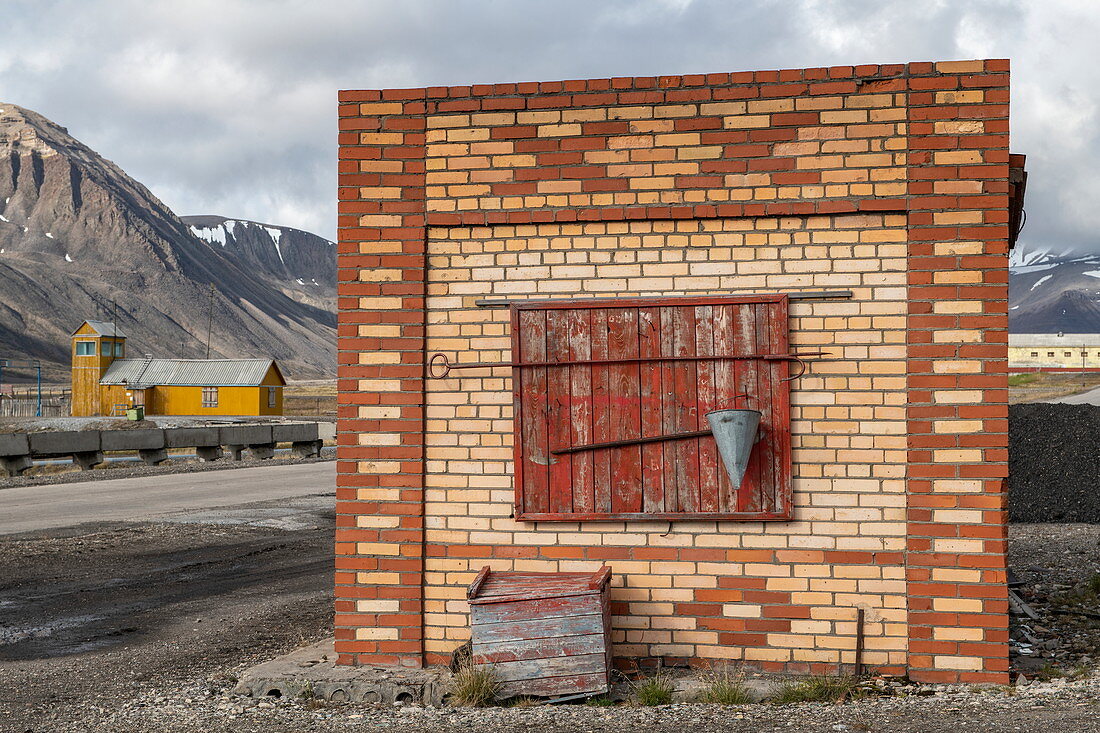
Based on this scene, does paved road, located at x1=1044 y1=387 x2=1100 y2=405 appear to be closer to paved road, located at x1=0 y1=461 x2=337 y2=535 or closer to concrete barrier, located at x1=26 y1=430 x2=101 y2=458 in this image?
paved road, located at x1=0 y1=461 x2=337 y2=535

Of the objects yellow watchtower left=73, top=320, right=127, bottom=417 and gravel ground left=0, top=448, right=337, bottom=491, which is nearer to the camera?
gravel ground left=0, top=448, right=337, bottom=491

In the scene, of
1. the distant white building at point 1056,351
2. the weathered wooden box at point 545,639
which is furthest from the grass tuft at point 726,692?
the distant white building at point 1056,351

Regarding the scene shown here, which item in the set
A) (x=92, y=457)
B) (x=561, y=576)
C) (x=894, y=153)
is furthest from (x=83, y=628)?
(x=92, y=457)

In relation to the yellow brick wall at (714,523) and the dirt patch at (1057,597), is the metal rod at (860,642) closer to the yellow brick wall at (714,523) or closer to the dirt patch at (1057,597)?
the yellow brick wall at (714,523)

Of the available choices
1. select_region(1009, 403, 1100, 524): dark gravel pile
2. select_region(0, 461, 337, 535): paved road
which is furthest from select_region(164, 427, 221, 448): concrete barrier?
select_region(1009, 403, 1100, 524): dark gravel pile

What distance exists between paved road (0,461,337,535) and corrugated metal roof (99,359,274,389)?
26716mm

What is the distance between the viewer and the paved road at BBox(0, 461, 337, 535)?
13.9 meters

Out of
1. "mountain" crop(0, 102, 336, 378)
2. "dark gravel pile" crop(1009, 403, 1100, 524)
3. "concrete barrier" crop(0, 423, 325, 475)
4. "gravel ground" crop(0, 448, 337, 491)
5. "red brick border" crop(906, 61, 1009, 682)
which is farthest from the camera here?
"mountain" crop(0, 102, 336, 378)

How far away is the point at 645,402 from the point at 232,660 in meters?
3.41

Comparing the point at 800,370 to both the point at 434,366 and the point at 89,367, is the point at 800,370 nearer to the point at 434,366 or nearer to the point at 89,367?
the point at 434,366

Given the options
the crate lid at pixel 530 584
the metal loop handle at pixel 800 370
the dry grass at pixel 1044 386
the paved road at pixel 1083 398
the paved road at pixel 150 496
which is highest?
the dry grass at pixel 1044 386

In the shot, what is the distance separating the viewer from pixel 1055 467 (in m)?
13.6

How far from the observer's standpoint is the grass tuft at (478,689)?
5.04 meters

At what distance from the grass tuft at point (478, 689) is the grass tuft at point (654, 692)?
2.45 feet
